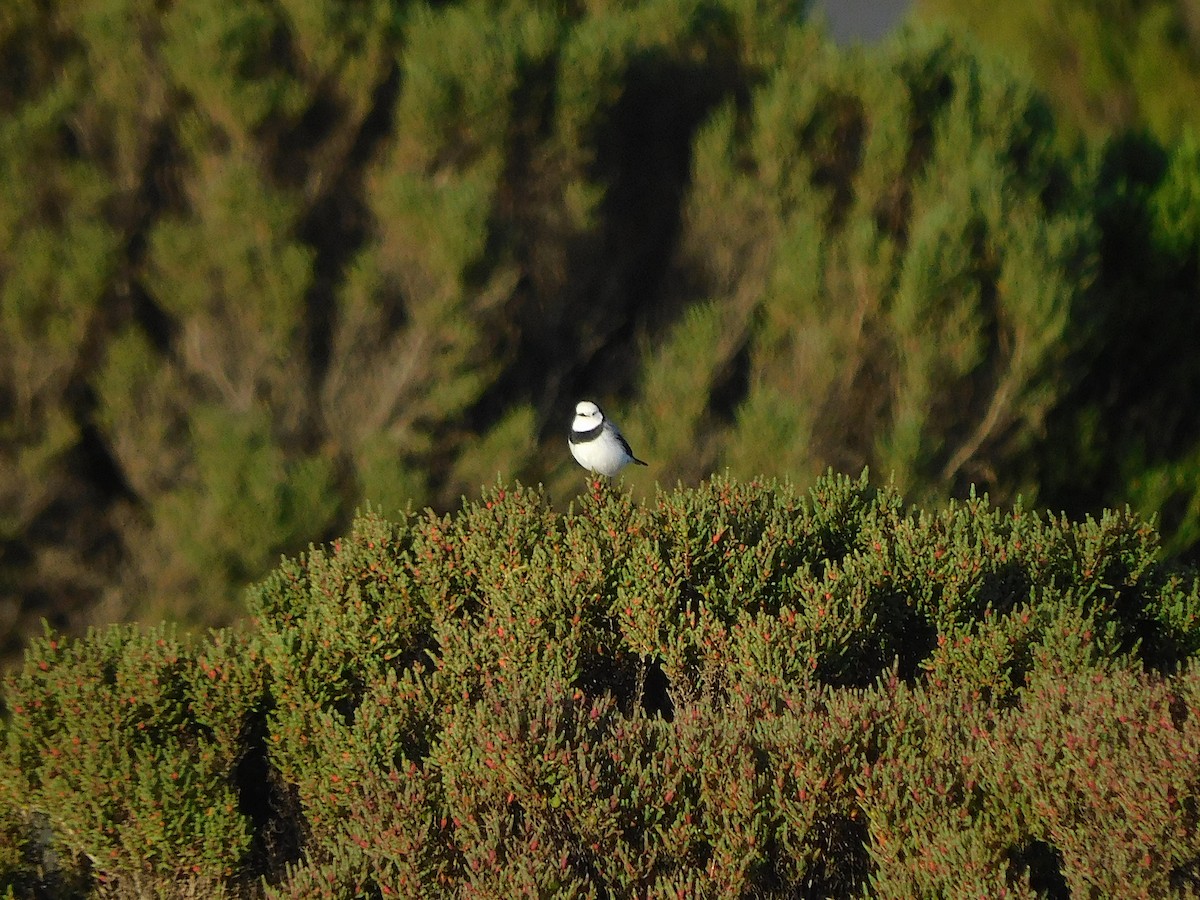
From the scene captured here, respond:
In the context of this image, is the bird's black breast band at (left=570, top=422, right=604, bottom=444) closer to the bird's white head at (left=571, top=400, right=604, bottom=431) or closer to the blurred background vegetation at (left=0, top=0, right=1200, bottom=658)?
the bird's white head at (left=571, top=400, right=604, bottom=431)

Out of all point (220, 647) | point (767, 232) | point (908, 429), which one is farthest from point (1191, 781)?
point (767, 232)

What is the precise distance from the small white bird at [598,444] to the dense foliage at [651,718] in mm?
993

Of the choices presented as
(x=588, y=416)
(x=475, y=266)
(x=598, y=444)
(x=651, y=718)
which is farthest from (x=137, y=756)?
(x=475, y=266)

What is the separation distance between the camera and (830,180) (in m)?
8.97

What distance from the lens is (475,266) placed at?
26.6 feet

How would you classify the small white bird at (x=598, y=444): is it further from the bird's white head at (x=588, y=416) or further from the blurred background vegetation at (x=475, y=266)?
the blurred background vegetation at (x=475, y=266)

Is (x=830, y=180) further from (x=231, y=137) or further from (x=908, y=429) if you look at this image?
(x=231, y=137)

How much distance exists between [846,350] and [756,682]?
4.37 metres

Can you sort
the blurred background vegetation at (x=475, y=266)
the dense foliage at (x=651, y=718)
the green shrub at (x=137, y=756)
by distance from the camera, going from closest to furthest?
the dense foliage at (x=651, y=718) < the green shrub at (x=137, y=756) < the blurred background vegetation at (x=475, y=266)

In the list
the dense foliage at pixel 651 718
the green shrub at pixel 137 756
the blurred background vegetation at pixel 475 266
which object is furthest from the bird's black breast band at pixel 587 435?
the green shrub at pixel 137 756

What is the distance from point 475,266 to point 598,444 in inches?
73.6

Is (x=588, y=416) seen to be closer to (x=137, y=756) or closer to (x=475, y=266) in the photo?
(x=475, y=266)

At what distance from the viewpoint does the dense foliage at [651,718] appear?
12.8 feet

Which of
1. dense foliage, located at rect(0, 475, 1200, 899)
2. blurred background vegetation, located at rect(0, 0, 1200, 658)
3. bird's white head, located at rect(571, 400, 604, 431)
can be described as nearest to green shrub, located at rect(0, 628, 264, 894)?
dense foliage, located at rect(0, 475, 1200, 899)
